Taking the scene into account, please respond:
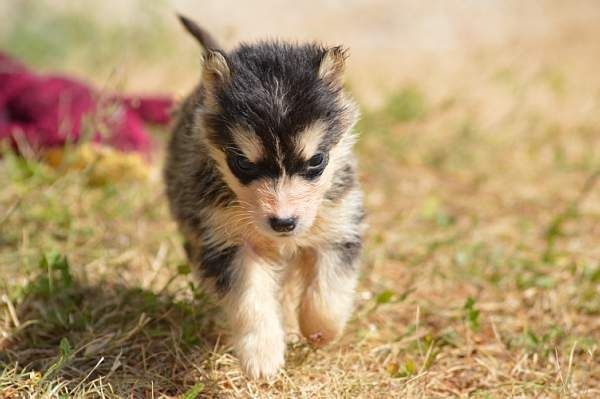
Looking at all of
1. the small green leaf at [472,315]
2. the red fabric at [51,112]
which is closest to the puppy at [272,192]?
the small green leaf at [472,315]

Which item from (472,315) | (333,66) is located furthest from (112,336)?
(472,315)

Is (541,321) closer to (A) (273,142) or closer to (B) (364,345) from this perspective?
(B) (364,345)

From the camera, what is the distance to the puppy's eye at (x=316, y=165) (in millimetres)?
3600

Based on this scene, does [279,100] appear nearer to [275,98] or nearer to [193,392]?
[275,98]

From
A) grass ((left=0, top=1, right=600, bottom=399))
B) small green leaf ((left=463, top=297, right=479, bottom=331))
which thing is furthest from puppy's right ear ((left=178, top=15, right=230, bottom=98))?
small green leaf ((left=463, top=297, right=479, bottom=331))

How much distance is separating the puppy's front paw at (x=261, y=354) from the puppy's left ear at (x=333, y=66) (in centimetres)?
128

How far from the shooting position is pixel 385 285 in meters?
5.21

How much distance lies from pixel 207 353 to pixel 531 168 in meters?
4.58

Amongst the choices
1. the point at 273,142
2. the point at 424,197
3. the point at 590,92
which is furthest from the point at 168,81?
the point at 273,142

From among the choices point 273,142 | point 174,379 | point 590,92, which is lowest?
point 174,379

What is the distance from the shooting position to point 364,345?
4.39m

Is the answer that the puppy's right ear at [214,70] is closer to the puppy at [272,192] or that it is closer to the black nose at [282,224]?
the puppy at [272,192]

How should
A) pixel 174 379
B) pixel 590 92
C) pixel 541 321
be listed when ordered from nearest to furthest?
pixel 174 379 → pixel 541 321 → pixel 590 92

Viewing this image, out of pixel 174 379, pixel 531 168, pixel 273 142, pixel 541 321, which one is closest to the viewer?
pixel 273 142
